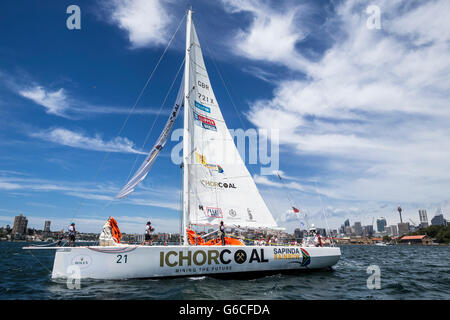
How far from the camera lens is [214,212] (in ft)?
43.6

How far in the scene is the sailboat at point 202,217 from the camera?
9.98 m

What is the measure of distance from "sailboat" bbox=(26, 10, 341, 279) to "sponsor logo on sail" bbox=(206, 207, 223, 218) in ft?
0.16

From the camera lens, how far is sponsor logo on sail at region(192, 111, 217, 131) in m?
14.4

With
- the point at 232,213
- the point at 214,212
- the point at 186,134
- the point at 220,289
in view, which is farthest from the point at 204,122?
the point at 220,289

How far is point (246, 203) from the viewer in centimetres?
1423

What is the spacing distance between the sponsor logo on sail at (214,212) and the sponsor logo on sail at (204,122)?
4.48m

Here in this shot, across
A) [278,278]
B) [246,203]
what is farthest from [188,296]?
[246,203]

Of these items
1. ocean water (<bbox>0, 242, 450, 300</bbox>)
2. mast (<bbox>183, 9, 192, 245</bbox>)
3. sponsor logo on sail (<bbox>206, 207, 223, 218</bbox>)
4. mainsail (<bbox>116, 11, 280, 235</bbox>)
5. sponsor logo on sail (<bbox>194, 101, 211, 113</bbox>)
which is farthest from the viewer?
sponsor logo on sail (<bbox>194, 101, 211, 113</bbox>)


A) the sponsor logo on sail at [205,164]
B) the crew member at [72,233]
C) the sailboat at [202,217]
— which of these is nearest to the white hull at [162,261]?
the sailboat at [202,217]

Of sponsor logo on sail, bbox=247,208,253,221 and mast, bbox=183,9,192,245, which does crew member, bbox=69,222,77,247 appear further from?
sponsor logo on sail, bbox=247,208,253,221

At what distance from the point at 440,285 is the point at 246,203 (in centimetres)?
914

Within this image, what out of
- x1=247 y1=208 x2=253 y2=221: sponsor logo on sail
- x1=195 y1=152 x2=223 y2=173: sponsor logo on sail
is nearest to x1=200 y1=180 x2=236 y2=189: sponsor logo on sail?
x1=195 y1=152 x2=223 y2=173: sponsor logo on sail

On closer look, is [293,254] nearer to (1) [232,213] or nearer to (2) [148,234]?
(1) [232,213]

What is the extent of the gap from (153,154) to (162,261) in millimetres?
4908
